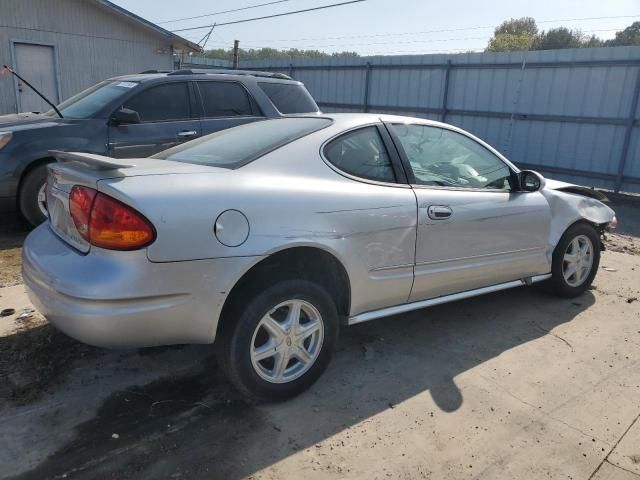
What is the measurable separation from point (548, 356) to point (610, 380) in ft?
1.32

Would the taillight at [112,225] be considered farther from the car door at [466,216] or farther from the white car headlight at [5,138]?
the white car headlight at [5,138]

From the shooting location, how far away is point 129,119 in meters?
5.82

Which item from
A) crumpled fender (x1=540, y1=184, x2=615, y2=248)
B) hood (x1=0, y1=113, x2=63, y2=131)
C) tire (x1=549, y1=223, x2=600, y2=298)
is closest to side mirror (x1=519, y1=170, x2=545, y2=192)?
crumpled fender (x1=540, y1=184, x2=615, y2=248)

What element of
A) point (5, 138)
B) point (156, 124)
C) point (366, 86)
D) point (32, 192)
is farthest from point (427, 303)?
point (366, 86)

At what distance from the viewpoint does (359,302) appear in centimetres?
318

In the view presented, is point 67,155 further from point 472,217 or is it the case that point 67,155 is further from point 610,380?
point 610,380

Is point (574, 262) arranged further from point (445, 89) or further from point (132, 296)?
point (445, 89)

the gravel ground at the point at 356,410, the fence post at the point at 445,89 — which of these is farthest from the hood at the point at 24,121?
the fence post at the point at 445,89

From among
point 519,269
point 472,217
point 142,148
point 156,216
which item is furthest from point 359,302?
point 142,148

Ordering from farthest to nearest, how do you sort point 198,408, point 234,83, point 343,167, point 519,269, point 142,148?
point 234,83 → point 142,148 → point 519,269 → point 343,167 → point 198,408

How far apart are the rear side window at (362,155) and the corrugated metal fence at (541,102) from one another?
844 centimetres

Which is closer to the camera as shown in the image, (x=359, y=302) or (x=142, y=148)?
(x=359, y=302)

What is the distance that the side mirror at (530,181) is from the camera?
404 centimetres

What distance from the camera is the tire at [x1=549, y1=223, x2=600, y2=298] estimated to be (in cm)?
446
